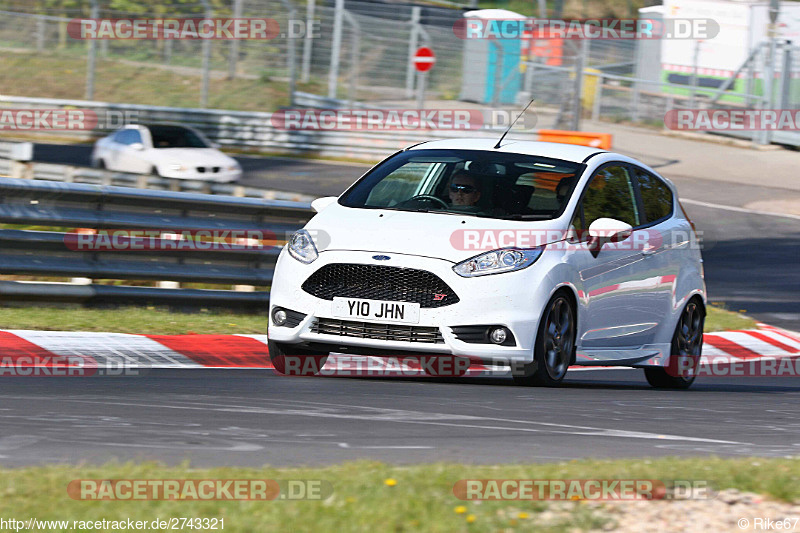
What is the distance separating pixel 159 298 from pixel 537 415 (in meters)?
4.74

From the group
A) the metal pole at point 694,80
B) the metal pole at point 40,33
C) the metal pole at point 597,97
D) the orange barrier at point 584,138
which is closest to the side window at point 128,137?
the orange barrier at point 584,138

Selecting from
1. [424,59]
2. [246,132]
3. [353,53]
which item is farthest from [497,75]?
[246,132]

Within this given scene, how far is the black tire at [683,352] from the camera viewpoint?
9.72 m

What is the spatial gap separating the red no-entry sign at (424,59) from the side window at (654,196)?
21.0 meters

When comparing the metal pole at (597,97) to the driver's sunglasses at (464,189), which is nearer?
the driver's sunglasses at (464,189)

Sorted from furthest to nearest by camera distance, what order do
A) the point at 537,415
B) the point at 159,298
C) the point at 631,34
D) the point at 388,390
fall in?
the point at 631,34 → the point at 159,298 → the point at 388,390 → the point at 537,415

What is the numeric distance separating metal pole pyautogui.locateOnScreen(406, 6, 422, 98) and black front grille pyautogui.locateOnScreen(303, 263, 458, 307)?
24.5 metres

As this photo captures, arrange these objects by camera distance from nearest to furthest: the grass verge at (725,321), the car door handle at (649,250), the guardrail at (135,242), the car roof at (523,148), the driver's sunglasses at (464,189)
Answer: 1. the driver's sunglasses at (464,189)
2. the car roof at (523,148)
3. the car door handle at (649,250)
4. the guardrail at (135,242)
5. the grass verge at (725,321)

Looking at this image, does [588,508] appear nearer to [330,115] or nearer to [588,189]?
[588,189]

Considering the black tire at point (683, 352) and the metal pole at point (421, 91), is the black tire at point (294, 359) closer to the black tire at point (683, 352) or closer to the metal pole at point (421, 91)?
the black tire at point (683, 352)

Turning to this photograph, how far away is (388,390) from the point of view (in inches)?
299

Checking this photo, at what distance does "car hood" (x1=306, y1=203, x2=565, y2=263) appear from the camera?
25.2 ft

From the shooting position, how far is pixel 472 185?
27.9 feet

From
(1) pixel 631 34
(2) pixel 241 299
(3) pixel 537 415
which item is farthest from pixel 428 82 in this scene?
(3) pixel 537 415
